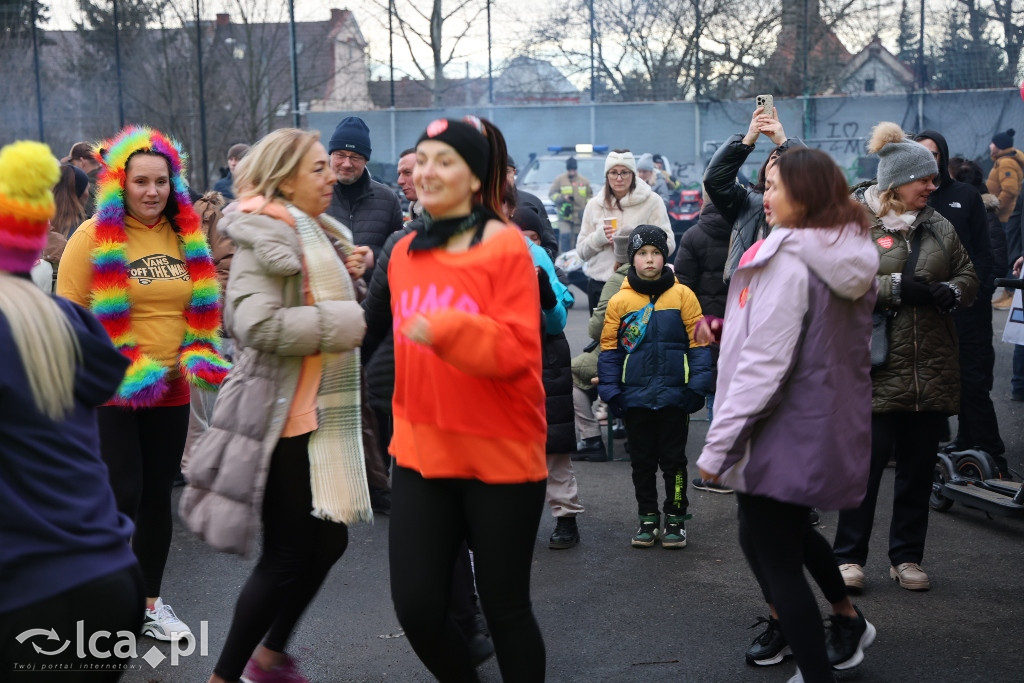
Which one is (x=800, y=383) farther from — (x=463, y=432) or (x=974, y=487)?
(x=974, y=487)

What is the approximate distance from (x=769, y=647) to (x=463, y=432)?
1836 millimetres

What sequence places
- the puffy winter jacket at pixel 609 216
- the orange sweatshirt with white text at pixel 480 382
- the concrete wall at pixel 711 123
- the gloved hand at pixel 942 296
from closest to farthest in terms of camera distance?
the orange sweatshirt with white text at pixel 480 382
the gloved hand at pixel 942 296
the puffy winter jacket at pixel 609 216
the concrete wall at pixel 711 123

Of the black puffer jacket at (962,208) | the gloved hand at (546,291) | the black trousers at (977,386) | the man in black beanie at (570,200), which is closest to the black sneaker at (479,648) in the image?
the gloved hand at (546,291)

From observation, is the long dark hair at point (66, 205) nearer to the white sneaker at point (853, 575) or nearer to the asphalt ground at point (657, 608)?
the asphalt ground at point (657, 608)

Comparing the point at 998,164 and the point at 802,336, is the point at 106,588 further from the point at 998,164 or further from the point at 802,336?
the point at 998,164

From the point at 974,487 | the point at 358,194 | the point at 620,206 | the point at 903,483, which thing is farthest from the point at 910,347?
the point at 620,206

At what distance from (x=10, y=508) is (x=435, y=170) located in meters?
1.54

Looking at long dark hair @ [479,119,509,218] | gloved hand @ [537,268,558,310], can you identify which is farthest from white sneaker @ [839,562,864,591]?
long dark hair @ [479,119,509,218]

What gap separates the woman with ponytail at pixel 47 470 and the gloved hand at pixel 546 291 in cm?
207

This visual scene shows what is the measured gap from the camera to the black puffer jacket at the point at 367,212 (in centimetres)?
677

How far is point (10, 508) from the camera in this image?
252 cm

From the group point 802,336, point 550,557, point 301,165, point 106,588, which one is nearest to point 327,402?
point 301,165

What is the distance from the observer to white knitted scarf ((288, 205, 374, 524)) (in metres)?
3.74

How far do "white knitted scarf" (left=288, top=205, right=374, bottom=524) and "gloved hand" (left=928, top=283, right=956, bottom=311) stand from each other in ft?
8.73
